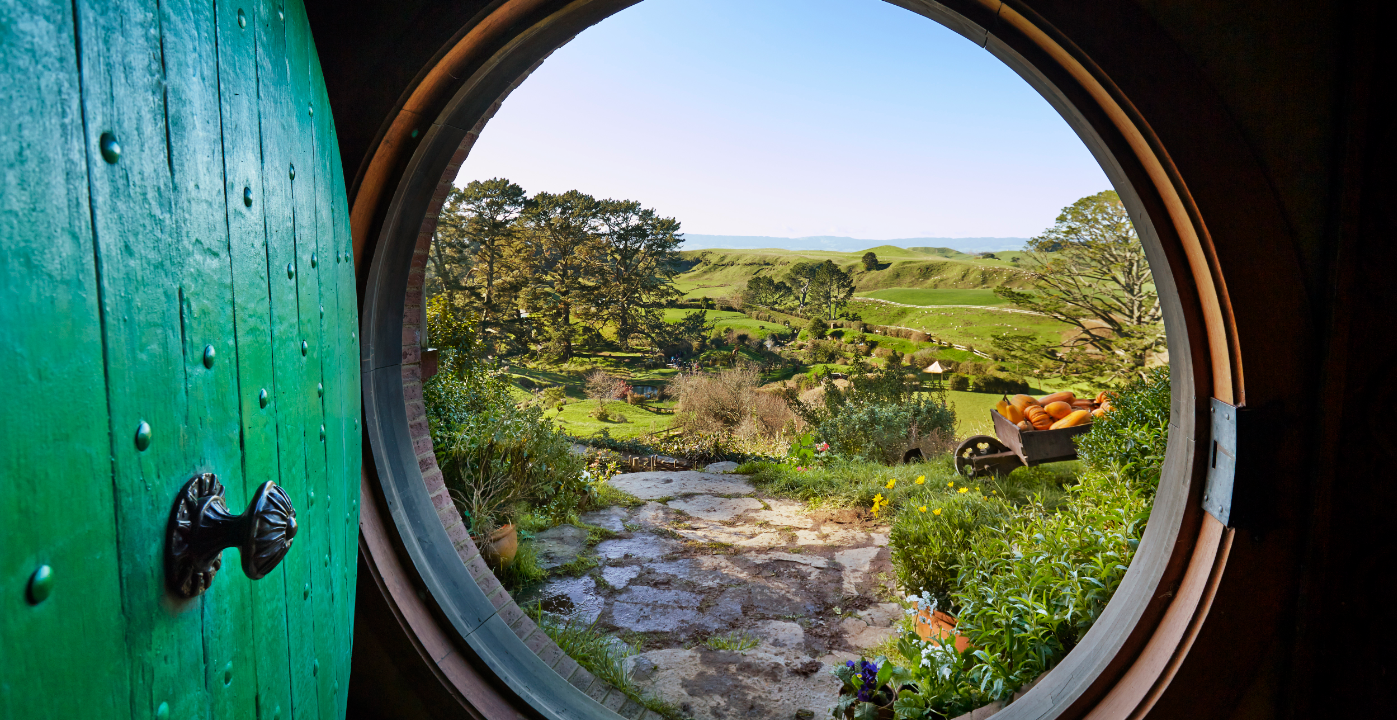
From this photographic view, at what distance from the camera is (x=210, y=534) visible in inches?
24.2

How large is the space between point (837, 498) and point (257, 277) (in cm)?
505

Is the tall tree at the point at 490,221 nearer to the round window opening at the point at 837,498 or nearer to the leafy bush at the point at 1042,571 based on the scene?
the round window opening at the point at 837,498

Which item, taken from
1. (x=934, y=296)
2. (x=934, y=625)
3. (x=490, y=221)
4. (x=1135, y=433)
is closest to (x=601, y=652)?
(x=934, y=625)

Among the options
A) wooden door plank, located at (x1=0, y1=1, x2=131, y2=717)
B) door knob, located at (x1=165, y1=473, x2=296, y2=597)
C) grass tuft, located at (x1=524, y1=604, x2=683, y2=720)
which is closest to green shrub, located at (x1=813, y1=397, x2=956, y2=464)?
grass tuft, located at (x1=524, y1=604, x2=683, y2=720)

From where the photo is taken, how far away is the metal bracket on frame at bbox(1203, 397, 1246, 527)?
1.17 metres

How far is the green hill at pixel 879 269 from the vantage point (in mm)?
15031

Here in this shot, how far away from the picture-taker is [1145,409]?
3002mm

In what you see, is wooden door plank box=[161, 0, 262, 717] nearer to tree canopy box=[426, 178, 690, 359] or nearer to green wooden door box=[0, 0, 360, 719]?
green wooden door box=[0, 0, 360, 719]

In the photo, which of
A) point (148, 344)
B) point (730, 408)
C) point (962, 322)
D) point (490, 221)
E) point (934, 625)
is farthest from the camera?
point (962, 322)

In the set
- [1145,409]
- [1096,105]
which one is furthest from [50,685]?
[1145,409]

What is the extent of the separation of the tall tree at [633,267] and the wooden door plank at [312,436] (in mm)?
13246

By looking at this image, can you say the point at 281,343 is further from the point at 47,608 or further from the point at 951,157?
the point at 951,157

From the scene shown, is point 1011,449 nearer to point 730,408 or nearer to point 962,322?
point 730,408

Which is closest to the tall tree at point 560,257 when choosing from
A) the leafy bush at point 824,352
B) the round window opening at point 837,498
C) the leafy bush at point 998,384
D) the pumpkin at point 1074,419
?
the round window opening at point 837,498
